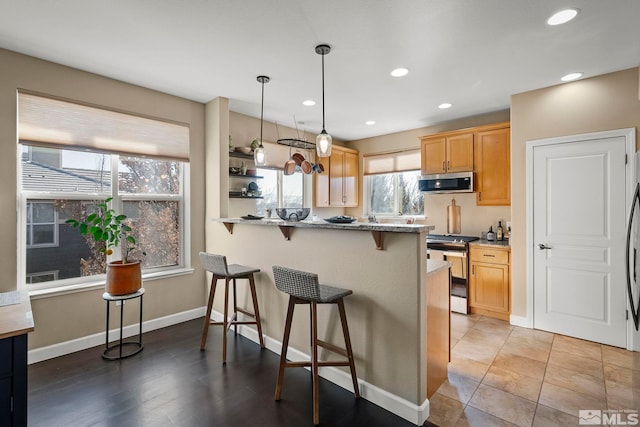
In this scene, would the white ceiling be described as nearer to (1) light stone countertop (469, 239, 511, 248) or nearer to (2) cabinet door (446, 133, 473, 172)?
(2) cabinet door (446, 133, 473, 172)

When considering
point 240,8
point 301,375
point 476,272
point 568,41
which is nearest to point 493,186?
point 476,272

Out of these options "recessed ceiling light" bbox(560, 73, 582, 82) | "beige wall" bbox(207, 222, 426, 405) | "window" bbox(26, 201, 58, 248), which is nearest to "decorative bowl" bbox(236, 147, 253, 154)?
"beige wall" bbox(207, 222, 426, 405)

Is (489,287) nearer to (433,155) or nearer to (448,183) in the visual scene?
(448,183)

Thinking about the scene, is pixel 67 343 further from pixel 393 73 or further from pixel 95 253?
pixel 393 73

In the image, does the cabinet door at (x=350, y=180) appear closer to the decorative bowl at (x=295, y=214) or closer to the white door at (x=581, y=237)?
the decorative bowl at (x=295, y=214)

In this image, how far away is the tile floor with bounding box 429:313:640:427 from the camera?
201 centimetres

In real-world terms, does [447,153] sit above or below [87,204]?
above

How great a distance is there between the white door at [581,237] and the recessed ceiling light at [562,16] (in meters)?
1.48

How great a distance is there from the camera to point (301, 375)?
2500 millimetres

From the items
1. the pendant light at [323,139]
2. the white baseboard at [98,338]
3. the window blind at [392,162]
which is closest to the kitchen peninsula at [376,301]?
the pendant light at [323,139]

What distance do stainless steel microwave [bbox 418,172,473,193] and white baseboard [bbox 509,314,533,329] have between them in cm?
168

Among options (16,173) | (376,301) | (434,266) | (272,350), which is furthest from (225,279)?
(16,173)

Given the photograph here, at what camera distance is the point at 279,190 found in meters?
4.98

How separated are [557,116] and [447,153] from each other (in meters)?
1.40
